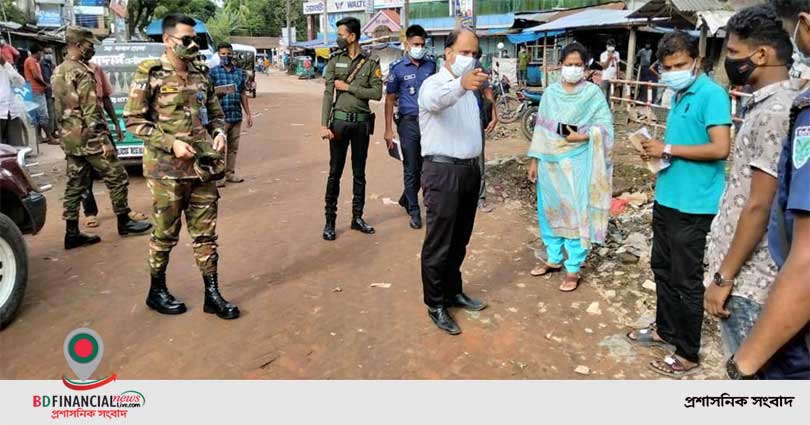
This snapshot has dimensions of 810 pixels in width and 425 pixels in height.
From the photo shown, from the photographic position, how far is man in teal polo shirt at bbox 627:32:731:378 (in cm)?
282

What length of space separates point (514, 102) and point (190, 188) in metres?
14.1

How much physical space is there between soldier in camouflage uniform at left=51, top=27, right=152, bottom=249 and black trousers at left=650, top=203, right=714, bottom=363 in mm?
4723

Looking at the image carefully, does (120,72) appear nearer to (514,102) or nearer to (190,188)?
(190,188)

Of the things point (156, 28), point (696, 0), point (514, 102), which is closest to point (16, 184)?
point (696, 0)

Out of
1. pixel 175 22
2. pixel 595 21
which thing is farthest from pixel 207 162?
pixel 595 21

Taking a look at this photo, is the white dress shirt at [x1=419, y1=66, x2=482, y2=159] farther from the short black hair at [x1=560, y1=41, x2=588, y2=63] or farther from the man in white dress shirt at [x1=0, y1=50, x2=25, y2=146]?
the man in white dress shirt at [x1=0, y1=50, x2=25, y2=146]

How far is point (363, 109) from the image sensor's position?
5.32 m

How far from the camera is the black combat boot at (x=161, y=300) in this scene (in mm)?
3791

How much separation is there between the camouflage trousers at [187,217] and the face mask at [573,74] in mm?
2490

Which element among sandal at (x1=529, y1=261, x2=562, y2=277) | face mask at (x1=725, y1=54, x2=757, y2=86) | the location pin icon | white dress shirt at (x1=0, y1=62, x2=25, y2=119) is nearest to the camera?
face mask at (x1=725, y1=54, x2=757, y2=86)

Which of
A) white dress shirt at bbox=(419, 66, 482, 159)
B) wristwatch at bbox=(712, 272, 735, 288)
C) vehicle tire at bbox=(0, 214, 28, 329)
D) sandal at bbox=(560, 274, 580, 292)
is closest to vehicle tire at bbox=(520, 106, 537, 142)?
sandal at bbox=(560, 274, 580, 292)

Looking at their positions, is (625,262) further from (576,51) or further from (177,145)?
(177,145)

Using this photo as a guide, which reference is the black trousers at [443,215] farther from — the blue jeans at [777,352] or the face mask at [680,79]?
the blue jeans at [777,352]
